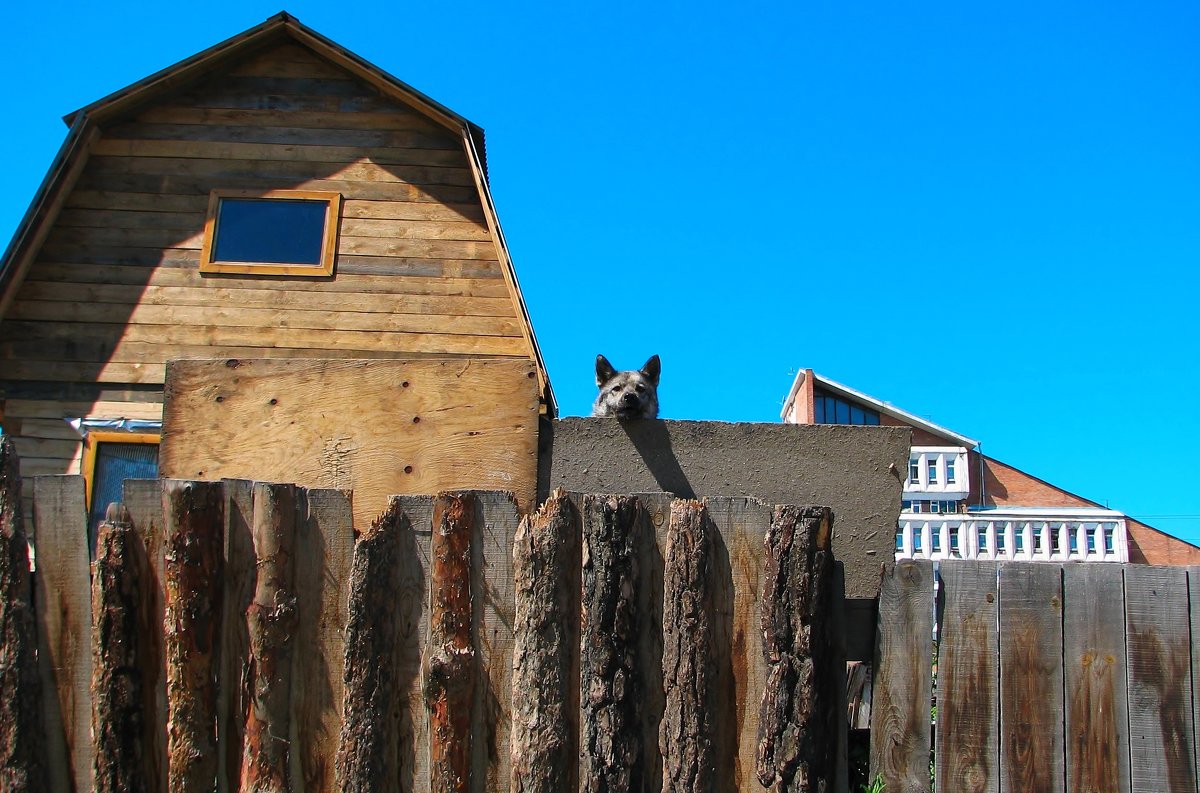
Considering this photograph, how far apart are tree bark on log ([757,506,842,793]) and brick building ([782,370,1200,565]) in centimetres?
231

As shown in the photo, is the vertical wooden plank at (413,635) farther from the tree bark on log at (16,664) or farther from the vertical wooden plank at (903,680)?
the vertical wooden plank at (903,680)

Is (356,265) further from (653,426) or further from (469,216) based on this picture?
(653,426)

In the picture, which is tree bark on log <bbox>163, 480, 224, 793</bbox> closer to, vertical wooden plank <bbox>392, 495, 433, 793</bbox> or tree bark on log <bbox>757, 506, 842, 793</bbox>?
vertical wooden plank <bbox>392, 495, 433, 793</bbox>

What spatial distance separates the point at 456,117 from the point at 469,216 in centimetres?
97

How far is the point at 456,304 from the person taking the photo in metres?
9.68

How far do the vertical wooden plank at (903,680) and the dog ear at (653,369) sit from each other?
5.19 meters

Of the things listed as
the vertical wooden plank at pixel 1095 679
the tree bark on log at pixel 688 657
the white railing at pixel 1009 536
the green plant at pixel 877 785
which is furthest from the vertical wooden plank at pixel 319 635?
the white railing at pixel 1009 536

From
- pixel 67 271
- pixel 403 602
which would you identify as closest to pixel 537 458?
pixel 403 602

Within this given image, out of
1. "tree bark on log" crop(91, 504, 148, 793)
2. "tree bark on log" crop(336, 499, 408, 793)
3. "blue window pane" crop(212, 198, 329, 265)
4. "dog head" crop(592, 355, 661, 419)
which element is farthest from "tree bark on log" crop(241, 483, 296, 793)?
"blue window pane" crop(212, 198, 329, 265)

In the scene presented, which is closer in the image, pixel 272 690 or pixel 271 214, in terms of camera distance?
pixel 272 690

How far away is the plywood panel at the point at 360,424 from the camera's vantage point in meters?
5.59

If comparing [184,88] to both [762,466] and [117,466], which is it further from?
[762,466]

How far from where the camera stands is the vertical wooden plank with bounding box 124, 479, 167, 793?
12.2ft

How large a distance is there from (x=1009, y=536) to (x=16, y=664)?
24053 millimetres
